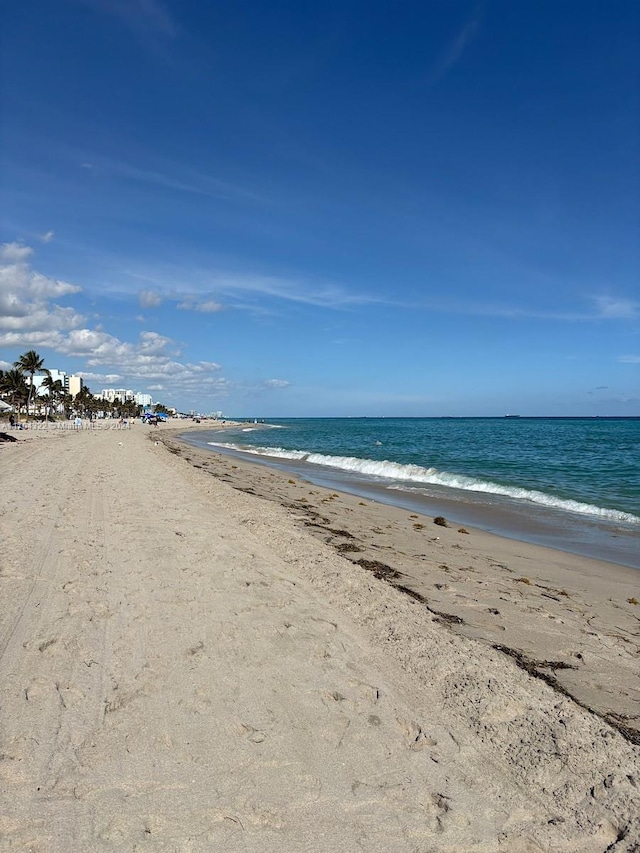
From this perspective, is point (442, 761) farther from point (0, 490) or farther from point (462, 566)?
point (0, 490)

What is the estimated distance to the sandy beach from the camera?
9.05ft

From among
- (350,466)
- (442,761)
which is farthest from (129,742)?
(350,466)

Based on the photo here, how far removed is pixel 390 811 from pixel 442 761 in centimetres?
56

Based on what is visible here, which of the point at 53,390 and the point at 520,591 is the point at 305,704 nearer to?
the point at 520,591

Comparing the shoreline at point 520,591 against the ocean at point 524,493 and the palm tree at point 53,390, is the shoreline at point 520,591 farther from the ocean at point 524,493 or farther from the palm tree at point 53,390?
the palm tree at point 53,390

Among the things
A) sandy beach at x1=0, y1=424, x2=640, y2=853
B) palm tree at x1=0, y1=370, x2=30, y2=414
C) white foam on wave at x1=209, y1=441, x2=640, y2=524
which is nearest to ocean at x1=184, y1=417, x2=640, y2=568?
white foam on wave at x1=209, y1=441, x2=640, y2=524

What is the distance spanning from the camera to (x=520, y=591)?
7.11 metres

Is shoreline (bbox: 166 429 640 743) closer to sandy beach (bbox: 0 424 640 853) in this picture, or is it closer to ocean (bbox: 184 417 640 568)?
sandy beach (bbox: 0 424 640 853)

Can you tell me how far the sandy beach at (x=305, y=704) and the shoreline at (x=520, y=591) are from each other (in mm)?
44

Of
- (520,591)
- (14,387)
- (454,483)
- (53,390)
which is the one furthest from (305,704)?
(53,390)

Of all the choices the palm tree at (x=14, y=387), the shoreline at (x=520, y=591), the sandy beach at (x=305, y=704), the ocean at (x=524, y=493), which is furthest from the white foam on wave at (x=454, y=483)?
the palm tree at (x=14, y=387)

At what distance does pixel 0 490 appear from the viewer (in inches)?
505

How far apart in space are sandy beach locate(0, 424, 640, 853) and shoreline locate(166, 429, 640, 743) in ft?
0.14

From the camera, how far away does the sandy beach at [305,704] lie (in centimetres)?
276
